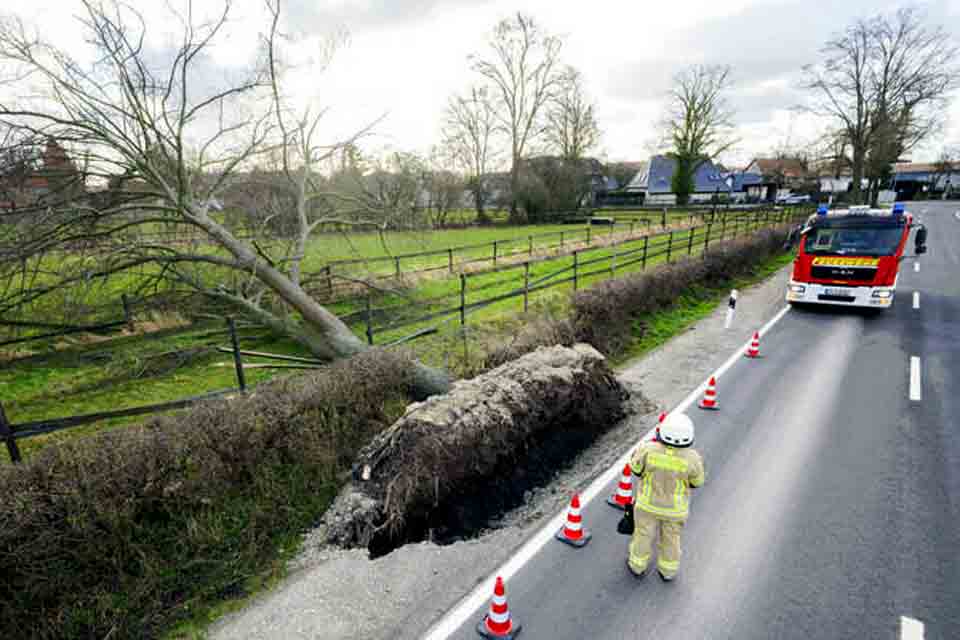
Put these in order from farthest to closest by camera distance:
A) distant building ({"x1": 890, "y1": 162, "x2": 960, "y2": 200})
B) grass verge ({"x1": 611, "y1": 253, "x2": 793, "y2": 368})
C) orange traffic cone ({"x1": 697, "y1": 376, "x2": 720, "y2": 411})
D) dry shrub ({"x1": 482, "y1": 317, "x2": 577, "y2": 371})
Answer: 1. distant building ({"x1": 890, "y1": 162, "x2": 960, "y2": 200})
2. grass verge ({"x1": 611, "y1": 253, "x2": 793, "y2": 368})
3. dry shrub ({"x1": 482, "y1": 317, "x2": 577, "y2": 371})
4. orange traffic cone ({"x1": 697, "y1": 376, "x2": 720, "y2": 411})

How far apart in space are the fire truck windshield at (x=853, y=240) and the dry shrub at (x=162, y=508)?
1234 centimetres

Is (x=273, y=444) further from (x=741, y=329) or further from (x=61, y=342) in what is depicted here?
(x=741, y=329)

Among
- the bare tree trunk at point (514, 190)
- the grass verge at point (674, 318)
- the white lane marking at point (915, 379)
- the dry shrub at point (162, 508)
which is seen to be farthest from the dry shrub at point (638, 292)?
the bare tree trunk at point (514, 190)

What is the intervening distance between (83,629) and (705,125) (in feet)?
171

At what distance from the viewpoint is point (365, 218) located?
1020 centimetres

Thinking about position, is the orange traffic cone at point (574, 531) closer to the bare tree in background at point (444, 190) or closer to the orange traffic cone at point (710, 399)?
the orange traffic cone at point (710, 399)

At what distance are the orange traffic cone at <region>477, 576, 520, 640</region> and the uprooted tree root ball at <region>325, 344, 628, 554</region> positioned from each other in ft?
4.64

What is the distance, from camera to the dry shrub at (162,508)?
3150 millimetres

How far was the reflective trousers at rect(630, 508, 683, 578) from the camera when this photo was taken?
11.6 feet

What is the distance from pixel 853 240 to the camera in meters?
→ 11.2

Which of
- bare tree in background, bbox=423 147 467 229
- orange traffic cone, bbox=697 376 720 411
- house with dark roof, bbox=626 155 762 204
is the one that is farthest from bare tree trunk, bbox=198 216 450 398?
house with dark roof, bbox=626 155 762 204

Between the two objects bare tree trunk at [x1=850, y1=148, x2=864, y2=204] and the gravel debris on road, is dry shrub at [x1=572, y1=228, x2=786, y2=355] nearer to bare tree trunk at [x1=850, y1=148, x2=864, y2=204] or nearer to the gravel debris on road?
the gravel debris on road

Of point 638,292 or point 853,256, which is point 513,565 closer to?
point 638,292

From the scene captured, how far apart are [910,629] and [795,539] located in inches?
36.6
